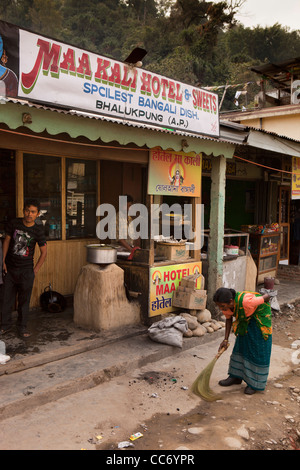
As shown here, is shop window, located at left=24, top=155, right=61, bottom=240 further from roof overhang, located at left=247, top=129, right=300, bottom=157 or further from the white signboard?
roof overhang, located at left=247, top=129, right=300, bottom=157

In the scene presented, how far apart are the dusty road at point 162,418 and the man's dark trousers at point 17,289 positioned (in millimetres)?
1487

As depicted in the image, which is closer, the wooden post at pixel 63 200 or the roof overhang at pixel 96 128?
the roof overhang at pixel 96 128

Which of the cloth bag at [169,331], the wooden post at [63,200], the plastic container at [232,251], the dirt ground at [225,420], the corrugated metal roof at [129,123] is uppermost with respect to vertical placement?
the corrugated metal roof at [129,123]

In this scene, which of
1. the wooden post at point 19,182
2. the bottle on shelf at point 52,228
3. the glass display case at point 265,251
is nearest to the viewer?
the wooden post at point 19,182

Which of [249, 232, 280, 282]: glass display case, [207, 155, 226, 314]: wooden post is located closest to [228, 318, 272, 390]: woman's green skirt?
[207, 155, 226, 314]: wooden post

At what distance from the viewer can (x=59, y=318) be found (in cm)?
638

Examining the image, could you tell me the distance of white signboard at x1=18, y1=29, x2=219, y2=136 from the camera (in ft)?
14.6

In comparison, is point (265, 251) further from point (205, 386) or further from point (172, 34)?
point (172, 34)

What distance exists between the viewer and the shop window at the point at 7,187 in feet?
20.4

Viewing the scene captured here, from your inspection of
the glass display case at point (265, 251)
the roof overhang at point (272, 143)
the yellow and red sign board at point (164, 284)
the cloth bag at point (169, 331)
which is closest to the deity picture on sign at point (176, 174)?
the yellow and red sign board at point (164, 284)

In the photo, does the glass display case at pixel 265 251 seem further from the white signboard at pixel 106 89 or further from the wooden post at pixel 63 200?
the wooden post at pixel 63 200

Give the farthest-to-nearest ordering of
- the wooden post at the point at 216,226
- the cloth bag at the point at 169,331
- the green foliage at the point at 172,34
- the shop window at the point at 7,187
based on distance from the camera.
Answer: the green foliage at the point at 172,34, the wooden post at the point at 216,226, the shop window at the point at 7,187, the cloth bag at the point at 169,331
